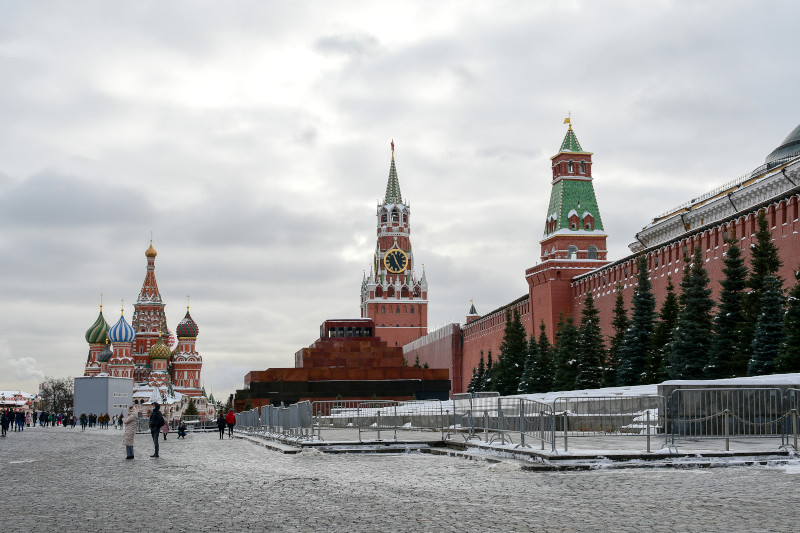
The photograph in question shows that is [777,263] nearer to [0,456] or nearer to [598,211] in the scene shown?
[0,456]

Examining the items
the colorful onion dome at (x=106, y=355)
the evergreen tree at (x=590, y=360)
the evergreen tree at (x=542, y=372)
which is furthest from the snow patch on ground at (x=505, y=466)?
the colorful onion dome at (x=106, y=355)

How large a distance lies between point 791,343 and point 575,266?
25279mm

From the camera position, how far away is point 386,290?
10244 centimetres

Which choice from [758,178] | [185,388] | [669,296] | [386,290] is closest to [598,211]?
[758,178]

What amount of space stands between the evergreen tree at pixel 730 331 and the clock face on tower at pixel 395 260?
80.6 metres

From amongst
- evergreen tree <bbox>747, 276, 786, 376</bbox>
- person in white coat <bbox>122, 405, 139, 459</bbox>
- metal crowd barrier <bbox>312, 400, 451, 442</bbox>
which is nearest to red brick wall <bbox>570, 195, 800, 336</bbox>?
evergreen tree <bbox>747, 276, 786, 376</bbox>

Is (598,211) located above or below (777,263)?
above

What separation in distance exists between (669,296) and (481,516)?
72.0 feet

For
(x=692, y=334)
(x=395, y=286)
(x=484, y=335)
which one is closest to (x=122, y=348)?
(x=395, y=286)

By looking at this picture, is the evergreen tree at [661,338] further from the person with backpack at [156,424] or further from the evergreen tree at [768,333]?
the person with backpack at [156,424]

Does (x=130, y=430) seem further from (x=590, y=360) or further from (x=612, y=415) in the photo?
(x=590, y=360)

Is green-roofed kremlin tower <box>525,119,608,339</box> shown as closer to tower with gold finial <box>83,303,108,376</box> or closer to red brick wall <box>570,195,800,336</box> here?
red brick wall <box>570,195,800,336</box>

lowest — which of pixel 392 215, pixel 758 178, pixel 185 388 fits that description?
pixel 185 388

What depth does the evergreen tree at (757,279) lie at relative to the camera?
21.6 metres
